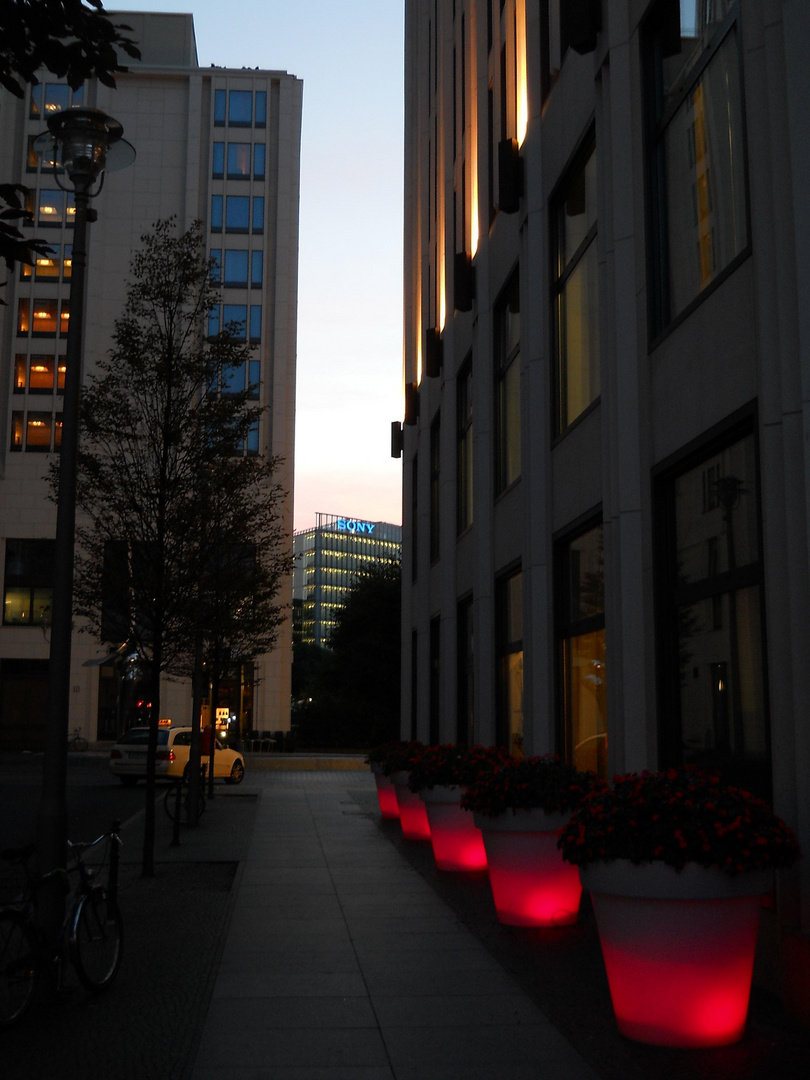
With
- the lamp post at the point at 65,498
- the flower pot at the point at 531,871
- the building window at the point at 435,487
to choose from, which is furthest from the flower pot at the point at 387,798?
the lamp post at the point at 65,498

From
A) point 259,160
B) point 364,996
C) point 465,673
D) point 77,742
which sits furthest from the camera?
point 259,160

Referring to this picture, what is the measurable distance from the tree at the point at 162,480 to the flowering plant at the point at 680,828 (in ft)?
26.5

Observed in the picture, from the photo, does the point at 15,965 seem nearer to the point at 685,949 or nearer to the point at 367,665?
the point at 685,949

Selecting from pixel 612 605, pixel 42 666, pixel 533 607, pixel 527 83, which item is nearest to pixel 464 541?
pixel 533 607

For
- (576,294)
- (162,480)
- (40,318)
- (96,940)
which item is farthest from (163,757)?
(40,318)

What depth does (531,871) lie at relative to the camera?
31.9ft

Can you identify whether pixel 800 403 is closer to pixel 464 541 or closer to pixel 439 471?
pixel 464 541

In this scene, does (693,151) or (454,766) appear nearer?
(693,151)

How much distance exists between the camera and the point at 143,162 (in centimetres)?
6669

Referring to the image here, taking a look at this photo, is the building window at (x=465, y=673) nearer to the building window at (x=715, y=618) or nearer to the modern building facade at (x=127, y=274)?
the building window at (x=715, y=618)

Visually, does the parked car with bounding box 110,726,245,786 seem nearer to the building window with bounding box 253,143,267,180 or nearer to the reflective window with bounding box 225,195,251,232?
the reflective window with bounding box 225,195,251,232

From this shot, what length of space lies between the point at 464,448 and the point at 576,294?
28.1 ft

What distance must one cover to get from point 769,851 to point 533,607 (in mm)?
8134

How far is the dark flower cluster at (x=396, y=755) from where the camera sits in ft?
57.3
